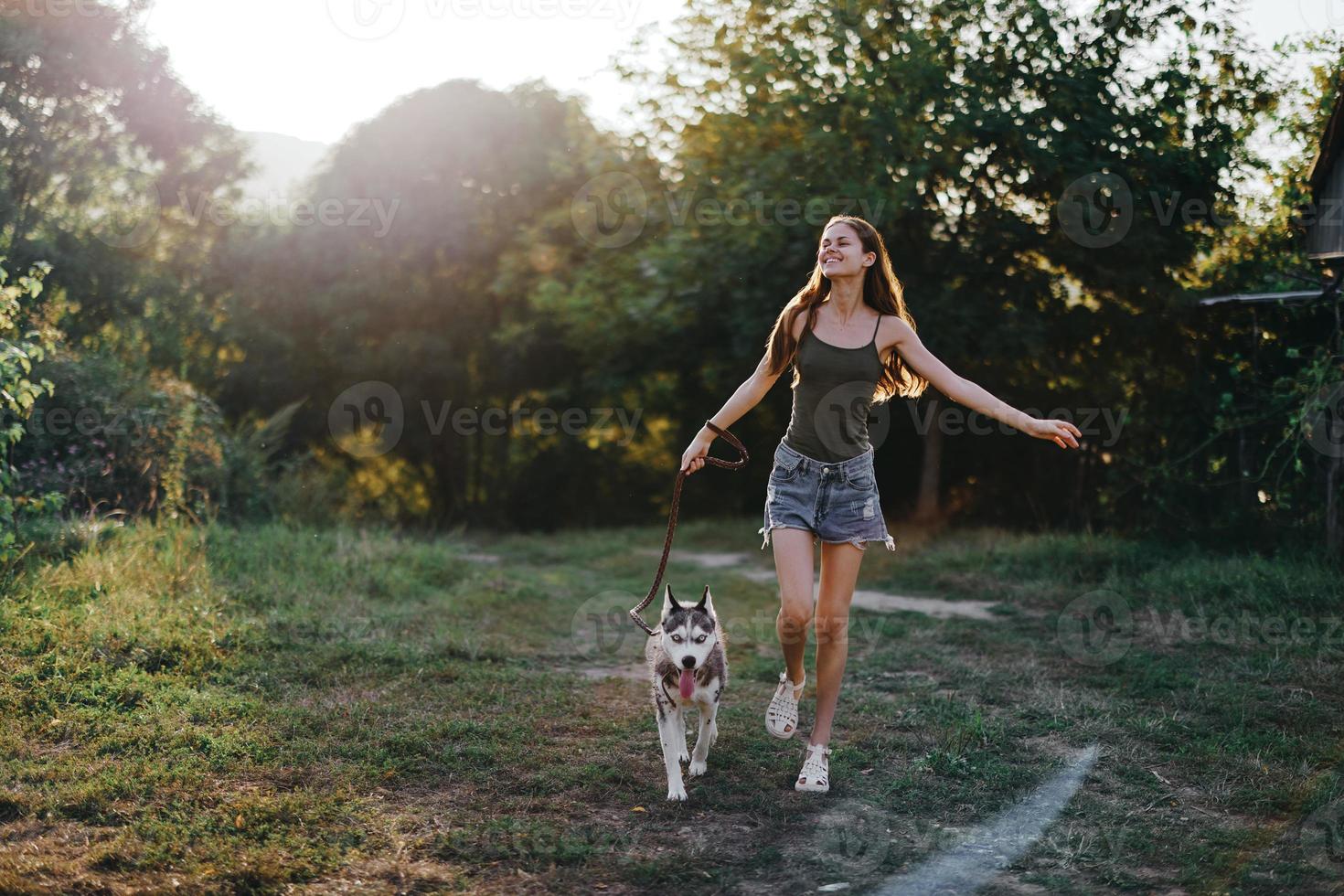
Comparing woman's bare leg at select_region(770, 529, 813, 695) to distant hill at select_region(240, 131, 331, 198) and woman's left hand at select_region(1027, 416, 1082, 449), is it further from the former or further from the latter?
distant hill at select_region(240, 131, 331, 198)

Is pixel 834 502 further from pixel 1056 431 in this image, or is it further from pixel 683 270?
pixel 683 270

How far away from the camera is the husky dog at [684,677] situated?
14.1ft

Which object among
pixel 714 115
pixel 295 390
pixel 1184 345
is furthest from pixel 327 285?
pixel 1184 345

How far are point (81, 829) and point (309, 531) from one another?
283 inches

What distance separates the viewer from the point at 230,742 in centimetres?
470

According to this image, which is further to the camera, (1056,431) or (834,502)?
(834,502)

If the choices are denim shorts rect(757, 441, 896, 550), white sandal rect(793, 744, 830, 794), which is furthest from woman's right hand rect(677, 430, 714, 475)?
white sandal rect(793, 744, 830, 794)

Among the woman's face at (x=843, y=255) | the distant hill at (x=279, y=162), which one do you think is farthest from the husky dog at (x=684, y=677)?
the distant hill at (x=279, y=162)

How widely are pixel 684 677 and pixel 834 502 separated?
99 cm

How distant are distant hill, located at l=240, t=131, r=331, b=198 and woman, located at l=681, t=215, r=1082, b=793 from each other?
56.4ft

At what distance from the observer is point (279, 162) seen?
65.9 ft

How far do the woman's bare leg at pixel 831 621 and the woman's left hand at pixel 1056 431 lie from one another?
2.86ft

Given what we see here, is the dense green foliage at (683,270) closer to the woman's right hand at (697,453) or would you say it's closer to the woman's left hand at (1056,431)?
the woman's left hand at (1056,431)

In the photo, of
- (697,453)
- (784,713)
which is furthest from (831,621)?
(697,453)
